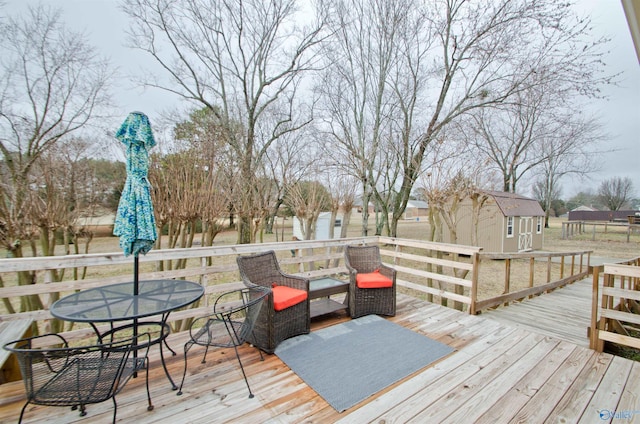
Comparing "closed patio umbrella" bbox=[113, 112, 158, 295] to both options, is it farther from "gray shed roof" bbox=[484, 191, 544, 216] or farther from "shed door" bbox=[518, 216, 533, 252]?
"shed door" bbox=[518, 216, 533, 252]

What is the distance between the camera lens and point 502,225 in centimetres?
1290

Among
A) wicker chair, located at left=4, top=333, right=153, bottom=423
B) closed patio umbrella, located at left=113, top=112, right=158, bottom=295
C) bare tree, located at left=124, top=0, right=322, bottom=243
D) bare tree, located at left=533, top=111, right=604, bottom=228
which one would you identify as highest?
bare tree, located at left=124, top=0, right=322, bottom=243

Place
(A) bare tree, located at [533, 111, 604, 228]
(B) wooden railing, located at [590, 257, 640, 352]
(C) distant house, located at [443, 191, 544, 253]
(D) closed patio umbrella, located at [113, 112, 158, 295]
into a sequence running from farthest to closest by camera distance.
Answer: (C) distant house, located at [443, 191, 544, 253] < (A) bare tree, located at [533, 111, 604, 228] < (B) wooden railing, located at [590, 257, 640, 352] < (D) closed patio umbrella, located at [113, 112, 158, 295]

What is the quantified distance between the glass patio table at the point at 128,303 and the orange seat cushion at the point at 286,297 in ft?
2.86

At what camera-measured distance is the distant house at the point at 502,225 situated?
42.3 ft

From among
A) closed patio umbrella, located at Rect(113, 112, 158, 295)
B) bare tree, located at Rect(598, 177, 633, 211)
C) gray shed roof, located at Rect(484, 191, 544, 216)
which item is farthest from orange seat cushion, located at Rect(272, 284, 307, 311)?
bare tree, located at Rect(598, 177, 633, 211)

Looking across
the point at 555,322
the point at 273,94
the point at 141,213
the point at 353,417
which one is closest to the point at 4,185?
the point at 141,213

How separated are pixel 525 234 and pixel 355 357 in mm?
15286

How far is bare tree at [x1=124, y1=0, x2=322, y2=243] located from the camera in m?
8.20

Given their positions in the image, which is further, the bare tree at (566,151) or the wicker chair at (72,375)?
the bare tree at (566,151)

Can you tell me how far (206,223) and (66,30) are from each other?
22.0 feet

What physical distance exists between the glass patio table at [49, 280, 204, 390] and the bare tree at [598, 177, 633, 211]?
4169 centimetres

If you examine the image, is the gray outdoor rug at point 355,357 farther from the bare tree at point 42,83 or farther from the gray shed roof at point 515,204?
the gray shed roof at point 515,204

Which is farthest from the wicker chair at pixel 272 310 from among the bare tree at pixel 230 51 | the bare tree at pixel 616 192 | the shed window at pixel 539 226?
the bare tree at pixel 616 192
